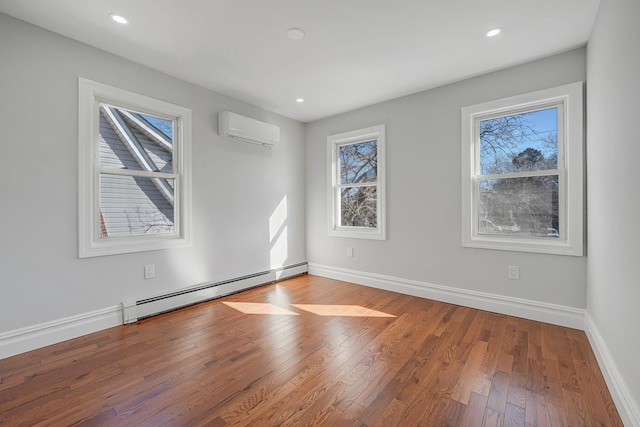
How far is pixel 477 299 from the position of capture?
10.0 ft

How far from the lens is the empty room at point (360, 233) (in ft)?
5.36

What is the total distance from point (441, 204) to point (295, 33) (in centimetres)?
232

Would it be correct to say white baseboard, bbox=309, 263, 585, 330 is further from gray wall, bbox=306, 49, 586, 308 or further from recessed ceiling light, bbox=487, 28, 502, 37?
recessed ceiling light, bbox=487, 28, 502, 37

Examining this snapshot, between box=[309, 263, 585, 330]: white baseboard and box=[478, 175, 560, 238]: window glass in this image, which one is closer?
box=[309, 263, 585, 330]: white baseboard

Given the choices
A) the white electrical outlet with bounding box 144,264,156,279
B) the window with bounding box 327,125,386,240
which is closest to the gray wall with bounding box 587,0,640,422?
the window with bounding box 327,125,386,240

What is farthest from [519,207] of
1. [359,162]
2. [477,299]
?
[359,162]

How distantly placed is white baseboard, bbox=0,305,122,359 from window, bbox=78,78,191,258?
0.55m

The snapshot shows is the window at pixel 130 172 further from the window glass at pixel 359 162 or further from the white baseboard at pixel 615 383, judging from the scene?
the white baseboard at pixel 615 383

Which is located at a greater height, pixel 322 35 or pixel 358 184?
pixel 322 35

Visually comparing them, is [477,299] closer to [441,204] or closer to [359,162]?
[441,204]

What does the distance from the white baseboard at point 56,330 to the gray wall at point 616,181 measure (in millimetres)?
3612

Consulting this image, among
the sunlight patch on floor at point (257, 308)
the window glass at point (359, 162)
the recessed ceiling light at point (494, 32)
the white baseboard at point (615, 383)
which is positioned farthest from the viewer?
the window glass at point (359, 162)

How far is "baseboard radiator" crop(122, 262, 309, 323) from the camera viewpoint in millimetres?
2723

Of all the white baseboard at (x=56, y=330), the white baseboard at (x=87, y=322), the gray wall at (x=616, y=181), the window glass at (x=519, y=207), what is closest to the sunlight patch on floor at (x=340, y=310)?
the white baseboard at (x=87, y=322)
